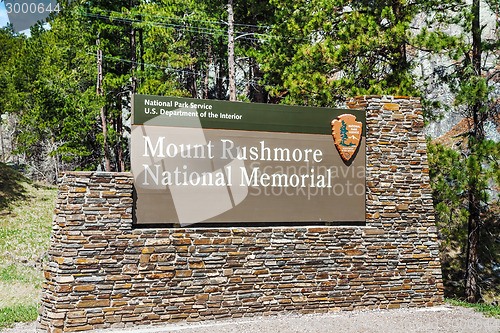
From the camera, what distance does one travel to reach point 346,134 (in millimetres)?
9688

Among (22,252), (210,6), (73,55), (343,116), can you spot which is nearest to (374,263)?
(343,116)

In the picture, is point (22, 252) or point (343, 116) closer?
point (343, 116)

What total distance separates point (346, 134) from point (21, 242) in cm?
1346

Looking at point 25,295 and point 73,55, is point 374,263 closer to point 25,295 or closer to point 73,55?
point 25,295

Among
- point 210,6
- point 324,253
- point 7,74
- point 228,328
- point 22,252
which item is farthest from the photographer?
point 7,74

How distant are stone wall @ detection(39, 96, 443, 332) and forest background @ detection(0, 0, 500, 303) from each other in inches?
106

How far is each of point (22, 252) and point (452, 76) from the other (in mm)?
14395

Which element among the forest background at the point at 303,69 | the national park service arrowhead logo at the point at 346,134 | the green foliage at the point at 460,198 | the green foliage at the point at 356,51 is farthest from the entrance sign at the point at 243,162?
the green foliage at the point at 356,51

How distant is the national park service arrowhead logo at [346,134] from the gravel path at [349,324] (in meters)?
2.87

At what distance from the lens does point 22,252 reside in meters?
17.5

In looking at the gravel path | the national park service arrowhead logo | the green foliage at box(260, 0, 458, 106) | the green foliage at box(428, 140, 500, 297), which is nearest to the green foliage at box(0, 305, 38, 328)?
the gravel path

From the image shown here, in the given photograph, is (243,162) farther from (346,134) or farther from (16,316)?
(16,316)

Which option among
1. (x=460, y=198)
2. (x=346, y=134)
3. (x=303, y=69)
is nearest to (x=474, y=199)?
(x=460, y=198)

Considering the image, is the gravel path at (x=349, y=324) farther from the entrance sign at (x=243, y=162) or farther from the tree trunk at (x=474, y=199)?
the tree trunk at (x=474, y=199)
